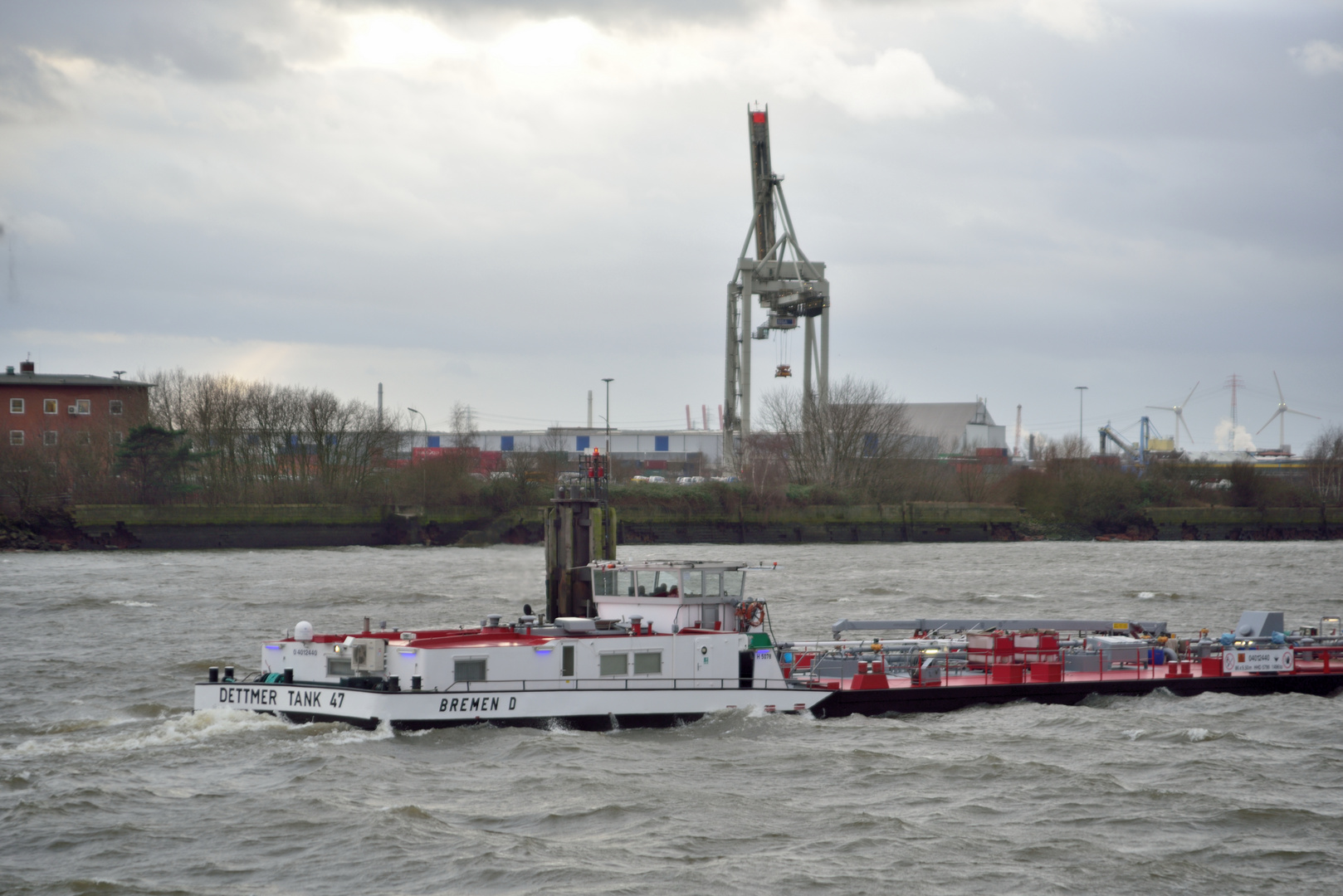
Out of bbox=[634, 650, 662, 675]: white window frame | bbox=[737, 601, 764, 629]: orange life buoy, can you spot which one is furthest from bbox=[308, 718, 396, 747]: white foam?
bbox=[737, 601, 764, 629]: orange life buoy

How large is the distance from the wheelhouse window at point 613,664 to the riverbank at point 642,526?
5890 cm

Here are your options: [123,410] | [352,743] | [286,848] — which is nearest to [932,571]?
[352,743]

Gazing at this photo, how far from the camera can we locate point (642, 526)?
3425 inches

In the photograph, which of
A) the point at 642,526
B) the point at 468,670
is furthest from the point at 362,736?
the point at 642,526

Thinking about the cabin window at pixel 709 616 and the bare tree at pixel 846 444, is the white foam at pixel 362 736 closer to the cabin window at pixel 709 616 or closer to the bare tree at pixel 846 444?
the cabin window at pixel 709 616

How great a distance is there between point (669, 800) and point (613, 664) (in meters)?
4.29

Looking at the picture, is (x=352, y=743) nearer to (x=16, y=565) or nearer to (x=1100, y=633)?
(x=1100, y=633)

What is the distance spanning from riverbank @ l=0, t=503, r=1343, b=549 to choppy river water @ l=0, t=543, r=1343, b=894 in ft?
154

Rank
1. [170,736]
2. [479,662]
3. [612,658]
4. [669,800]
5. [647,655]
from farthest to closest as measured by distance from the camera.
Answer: [647,655], [612,658], [479,662], [170,736], [669,800]

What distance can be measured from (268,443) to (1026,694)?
73.4 metres

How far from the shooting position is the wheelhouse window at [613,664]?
23156mm

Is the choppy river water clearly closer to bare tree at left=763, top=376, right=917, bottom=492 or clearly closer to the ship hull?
the ship hull

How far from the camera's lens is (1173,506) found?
97812 mm

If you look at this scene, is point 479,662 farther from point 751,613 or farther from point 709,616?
point 751,613
